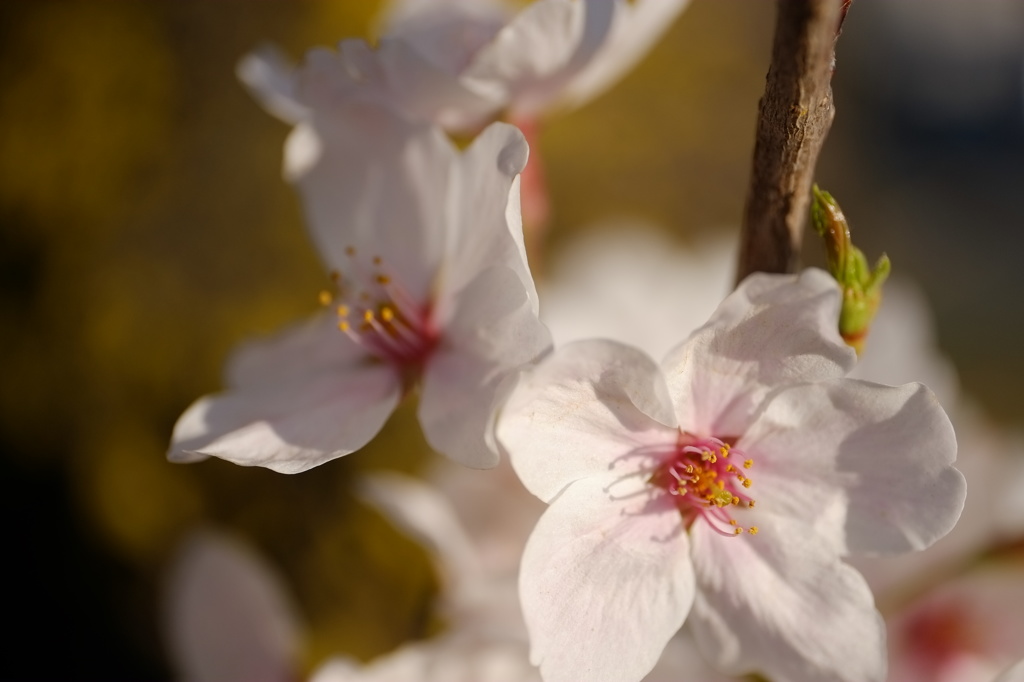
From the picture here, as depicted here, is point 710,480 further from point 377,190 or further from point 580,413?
point 377,190

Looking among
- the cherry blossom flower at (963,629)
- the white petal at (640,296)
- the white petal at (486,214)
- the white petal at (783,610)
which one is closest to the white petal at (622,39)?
the white petal at (486,214)

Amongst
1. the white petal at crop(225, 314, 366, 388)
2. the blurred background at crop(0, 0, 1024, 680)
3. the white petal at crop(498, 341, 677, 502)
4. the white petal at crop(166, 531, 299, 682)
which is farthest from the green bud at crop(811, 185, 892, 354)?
the blurred background at crop(0, 0, 1024, 680)

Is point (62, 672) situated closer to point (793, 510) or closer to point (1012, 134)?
point (793, 510)

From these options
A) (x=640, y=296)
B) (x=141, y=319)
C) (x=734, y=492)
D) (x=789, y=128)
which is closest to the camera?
(x=789, y=128)

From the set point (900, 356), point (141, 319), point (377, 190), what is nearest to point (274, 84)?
point (377, 190)

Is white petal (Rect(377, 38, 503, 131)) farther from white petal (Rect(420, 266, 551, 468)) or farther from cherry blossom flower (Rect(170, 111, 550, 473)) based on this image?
white petal (Rect(420, 266, 551, 468))

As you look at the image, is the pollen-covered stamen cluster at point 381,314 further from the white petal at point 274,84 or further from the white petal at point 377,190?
the white petal at point 274,84
